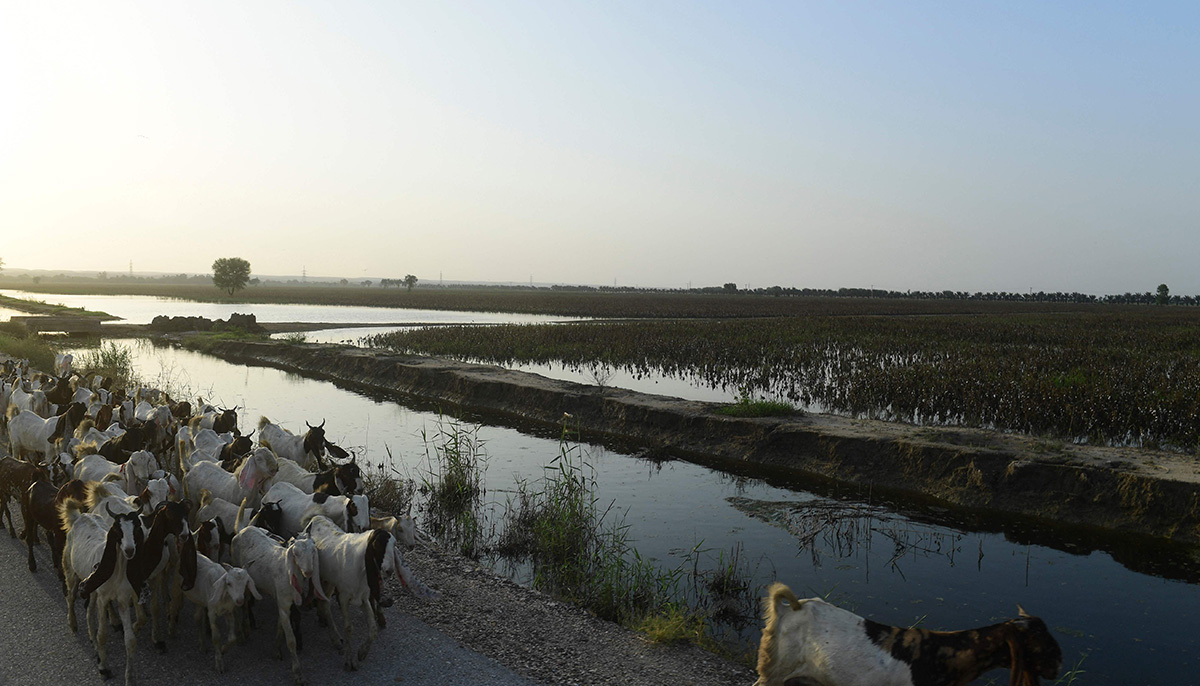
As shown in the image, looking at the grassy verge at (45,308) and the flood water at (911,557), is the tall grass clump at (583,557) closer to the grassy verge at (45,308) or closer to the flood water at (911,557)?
the flood water at (911,557)

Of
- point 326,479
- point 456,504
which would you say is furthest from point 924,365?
point 326,479

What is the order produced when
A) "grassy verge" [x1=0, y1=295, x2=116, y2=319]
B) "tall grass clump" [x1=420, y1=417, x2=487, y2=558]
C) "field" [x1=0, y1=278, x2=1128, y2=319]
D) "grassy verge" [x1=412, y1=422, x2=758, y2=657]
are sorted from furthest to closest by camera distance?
"field" [x1=0, y1=278, x2=1128, y2=319]
"grassy verge" [x1=0, y1=295, x2=116, y2=319]
"tall grass clump" [x1=420, y1=417, x2=487, y2=558]
"grassy verge" [x1=412, y1=422, x2=758, y2=657]

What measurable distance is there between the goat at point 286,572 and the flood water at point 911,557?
4.24m

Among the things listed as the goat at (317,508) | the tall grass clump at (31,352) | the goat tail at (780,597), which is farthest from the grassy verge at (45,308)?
the goat tail at (780,597)

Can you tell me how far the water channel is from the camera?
27.8 ft

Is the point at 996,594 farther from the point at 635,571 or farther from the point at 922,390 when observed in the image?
the point at 922,390

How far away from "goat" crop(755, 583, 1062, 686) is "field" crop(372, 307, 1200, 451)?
536 inches

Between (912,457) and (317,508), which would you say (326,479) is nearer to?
(317,508)

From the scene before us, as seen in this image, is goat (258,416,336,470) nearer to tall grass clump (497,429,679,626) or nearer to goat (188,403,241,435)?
goat (188,403,241,435)

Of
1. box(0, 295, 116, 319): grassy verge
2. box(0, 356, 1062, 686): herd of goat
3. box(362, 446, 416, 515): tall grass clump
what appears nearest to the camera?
box(0, 356, 1062, 686): herd of goat

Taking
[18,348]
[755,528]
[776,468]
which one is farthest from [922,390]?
[18,348]

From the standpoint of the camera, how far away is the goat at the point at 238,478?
8.05m

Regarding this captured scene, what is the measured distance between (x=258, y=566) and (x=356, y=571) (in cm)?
89

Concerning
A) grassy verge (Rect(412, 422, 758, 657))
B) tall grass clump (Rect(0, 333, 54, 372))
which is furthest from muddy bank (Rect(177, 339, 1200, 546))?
tall grass clump (Rect(0, 333, 54, 372))
